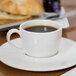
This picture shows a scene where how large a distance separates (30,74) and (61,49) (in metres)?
0.14

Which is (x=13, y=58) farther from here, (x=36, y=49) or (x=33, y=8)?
(x=33, y=8)

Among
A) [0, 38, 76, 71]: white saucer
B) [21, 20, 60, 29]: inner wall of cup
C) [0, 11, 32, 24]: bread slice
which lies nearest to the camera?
[0, 38, 76, 71]: white saucer

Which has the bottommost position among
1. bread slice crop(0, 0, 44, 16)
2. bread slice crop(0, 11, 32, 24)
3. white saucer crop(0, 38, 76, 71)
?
white saucer crop(0, 38, 76, 71)

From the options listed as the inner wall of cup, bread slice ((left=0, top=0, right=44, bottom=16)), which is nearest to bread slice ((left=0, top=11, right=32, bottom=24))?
bread slice ((left=0, top=0, right=44, bottom=16))

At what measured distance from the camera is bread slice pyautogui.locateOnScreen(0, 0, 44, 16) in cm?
89

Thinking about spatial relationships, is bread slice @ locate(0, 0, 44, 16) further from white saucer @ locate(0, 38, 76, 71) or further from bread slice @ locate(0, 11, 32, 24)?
white saucer @ locate(0, 38, 76, 71)

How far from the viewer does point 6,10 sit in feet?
2.97

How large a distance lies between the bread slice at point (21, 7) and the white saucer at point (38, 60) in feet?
1.08

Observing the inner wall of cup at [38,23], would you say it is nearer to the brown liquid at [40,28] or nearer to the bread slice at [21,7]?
the brown liquid at [40,28]

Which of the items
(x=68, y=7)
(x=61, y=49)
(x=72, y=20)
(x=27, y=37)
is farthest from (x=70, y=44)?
(x=68, y=7)

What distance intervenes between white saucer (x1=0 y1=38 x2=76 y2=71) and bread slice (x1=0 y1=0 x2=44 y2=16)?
330 mm

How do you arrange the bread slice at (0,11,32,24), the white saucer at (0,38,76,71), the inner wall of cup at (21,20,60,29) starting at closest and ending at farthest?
the white saucer at (0,38,76,71) → the inner wall of cup at (21,20,60,29) → the bread slice at (0,11,32,24)

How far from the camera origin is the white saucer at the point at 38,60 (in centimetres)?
49

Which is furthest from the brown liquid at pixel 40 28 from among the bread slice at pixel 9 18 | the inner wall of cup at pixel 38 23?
the bread slice at pixel 9 18
